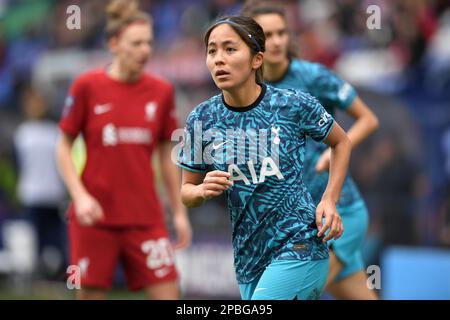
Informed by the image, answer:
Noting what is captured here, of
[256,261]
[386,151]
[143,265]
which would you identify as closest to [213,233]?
[386,151]

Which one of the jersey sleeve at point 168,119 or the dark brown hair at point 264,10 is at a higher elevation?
the dark brown hair at point 264,10

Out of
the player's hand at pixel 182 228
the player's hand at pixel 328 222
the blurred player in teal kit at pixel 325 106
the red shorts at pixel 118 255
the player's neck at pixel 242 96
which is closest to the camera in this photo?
the player's hand at pixel 328 222

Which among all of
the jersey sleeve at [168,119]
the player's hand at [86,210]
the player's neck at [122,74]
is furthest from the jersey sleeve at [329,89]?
the player's hand at [86,210]

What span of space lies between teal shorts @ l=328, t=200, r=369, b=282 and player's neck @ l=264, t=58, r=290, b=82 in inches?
38.7

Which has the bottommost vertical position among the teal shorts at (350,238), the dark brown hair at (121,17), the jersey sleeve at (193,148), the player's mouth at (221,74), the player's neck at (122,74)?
the teal shorts at (350,238)

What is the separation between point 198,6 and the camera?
51.8ft

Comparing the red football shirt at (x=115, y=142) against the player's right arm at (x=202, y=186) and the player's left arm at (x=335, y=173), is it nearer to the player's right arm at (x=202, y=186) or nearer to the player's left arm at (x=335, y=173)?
the player's right arm at (x=202, y=186)

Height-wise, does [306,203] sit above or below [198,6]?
below

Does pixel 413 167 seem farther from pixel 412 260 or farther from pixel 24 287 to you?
pixel 24 287

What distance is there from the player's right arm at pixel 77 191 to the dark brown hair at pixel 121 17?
855 mm

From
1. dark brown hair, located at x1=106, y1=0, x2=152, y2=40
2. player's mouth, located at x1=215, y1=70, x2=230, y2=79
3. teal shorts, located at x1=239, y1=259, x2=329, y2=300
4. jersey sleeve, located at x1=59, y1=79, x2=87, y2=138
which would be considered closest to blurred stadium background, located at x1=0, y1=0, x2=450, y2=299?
dark brown hair, located at x1=106, y1=0, x2=152, y2=40

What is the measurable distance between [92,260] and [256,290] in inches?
87.5

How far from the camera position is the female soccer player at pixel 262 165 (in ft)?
16.5

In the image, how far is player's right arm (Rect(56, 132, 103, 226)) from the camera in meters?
6.64
